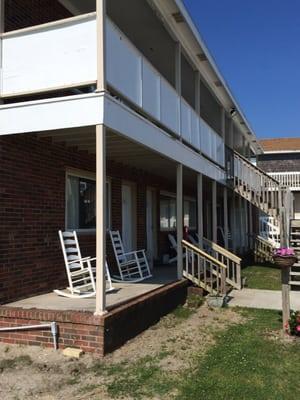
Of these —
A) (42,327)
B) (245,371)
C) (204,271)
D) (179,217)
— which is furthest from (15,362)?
(204,271)

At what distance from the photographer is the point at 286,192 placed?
1548cm

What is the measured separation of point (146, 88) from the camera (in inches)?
328

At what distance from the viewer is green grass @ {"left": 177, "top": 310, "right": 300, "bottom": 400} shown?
4.92 m

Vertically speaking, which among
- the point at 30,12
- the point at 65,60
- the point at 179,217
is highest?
the point at 30,12

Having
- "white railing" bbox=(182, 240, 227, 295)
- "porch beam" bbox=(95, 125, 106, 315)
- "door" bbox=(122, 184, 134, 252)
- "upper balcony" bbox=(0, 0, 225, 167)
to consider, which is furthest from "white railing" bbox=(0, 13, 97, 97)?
"door" bbox=(122, 184, 134, 252)

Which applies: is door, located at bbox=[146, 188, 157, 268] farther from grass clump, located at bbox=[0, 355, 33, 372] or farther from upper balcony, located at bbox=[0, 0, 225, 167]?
grass clump, located at bbox=[0, 355, 33, 372]

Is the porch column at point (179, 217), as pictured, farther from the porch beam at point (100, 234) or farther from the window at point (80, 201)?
the porch beam at point (100, 234)

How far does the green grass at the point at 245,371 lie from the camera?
16.1 ft

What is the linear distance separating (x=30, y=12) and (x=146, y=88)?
234 cm

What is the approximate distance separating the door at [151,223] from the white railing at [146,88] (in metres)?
2.41

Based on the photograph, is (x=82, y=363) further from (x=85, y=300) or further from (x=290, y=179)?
(x=290, y=179)

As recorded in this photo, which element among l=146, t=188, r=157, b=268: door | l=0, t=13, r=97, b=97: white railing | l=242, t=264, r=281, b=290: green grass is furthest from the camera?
l=146, t=188, r=157, b=268: door

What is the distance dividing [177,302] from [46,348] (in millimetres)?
3896

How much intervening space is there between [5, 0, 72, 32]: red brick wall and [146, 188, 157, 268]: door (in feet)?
20.9
